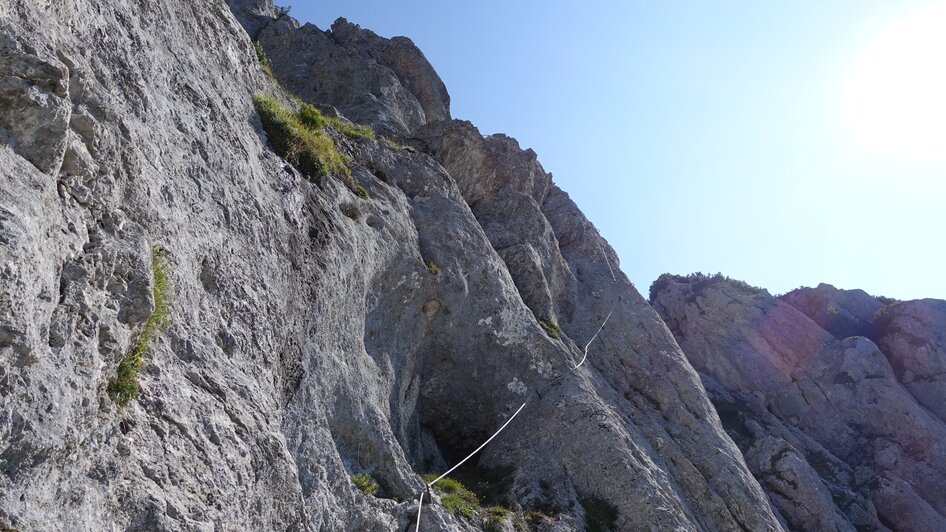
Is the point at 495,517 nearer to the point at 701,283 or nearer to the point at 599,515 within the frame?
the point at 599,515

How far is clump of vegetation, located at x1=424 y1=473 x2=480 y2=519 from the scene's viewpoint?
46.2ft

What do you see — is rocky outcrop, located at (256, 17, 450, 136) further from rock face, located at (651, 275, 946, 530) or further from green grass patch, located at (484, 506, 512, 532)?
rock face, located at (651, 275, 946, 530)

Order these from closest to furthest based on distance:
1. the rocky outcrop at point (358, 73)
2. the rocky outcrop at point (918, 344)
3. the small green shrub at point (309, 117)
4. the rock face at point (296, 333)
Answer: the rock face at point (296, 333) → the small green shrub at point (309, 117) → the rocky outcrop at point (358, 73) → the rocky outcrop at point (918, 344)

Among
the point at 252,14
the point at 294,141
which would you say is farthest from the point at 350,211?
the point at 252,14


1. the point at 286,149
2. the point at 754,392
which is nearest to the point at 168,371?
the point at 286,149

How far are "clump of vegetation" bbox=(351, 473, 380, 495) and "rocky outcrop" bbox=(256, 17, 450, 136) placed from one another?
765 inches

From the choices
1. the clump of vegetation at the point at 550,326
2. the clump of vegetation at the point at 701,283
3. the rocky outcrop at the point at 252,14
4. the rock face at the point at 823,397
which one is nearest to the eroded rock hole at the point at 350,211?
the clump of vegetation at the point at 550,326

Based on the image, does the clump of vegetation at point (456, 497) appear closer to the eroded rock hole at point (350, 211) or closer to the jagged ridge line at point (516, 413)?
the jagged ridge line at point (516, 413)

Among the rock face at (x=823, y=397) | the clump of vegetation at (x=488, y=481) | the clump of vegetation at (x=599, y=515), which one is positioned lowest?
the clump of vegetation at (x=488, y=481)

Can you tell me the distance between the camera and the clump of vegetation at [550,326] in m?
22.1

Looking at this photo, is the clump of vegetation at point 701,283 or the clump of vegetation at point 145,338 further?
the clump of vegetation at point 701,283

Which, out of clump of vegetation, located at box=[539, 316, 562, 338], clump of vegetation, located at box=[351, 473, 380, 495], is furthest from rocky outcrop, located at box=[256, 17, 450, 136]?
clump of vegetation, located at box=[351, 473, 380, 495]

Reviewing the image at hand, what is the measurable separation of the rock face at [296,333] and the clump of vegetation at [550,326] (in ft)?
0.46

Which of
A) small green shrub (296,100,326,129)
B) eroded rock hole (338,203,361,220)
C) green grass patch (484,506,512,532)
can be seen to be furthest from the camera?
small green shrub (296,100,326,129)
